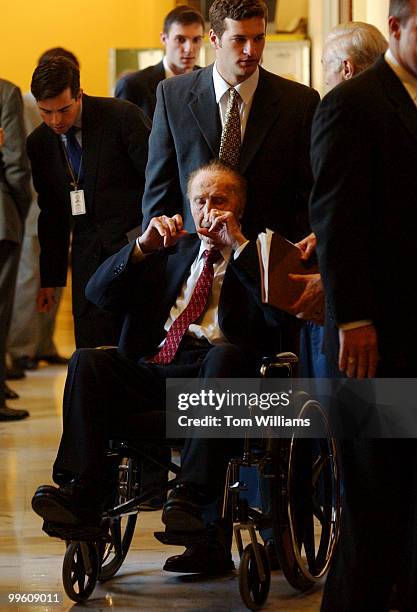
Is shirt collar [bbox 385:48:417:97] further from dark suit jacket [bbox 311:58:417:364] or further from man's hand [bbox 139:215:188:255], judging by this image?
man's hand [bbox 139:215:188:255]

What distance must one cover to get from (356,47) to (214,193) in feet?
2.50

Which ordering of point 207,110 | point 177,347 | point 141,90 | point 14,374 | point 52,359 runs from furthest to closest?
point 52,359 < point 14,374 < point 141,90 < point 207,110 < point 177,347

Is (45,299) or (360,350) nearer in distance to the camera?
(360,350)

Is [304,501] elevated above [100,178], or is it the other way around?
[100,178]

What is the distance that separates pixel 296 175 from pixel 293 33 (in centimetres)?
850

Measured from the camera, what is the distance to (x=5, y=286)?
7.01 metres

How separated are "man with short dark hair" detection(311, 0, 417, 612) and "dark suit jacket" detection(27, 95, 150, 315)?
2162 millimetres

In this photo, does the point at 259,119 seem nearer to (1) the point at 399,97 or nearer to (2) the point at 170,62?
(1) the point at 399,97

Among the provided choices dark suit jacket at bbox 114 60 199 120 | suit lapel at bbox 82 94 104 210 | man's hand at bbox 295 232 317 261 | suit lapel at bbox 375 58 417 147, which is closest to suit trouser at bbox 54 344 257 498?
man's hand at bbox 295 232 317 261

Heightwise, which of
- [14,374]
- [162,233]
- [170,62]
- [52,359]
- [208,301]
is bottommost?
[52,359]

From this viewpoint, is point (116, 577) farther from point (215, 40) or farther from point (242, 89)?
Result: point (215, 40)

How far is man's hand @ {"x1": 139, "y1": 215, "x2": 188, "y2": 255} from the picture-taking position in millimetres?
3711

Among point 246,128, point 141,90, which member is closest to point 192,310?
point 246,128

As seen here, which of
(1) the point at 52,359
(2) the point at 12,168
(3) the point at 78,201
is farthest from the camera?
(1) the point at 52,359
